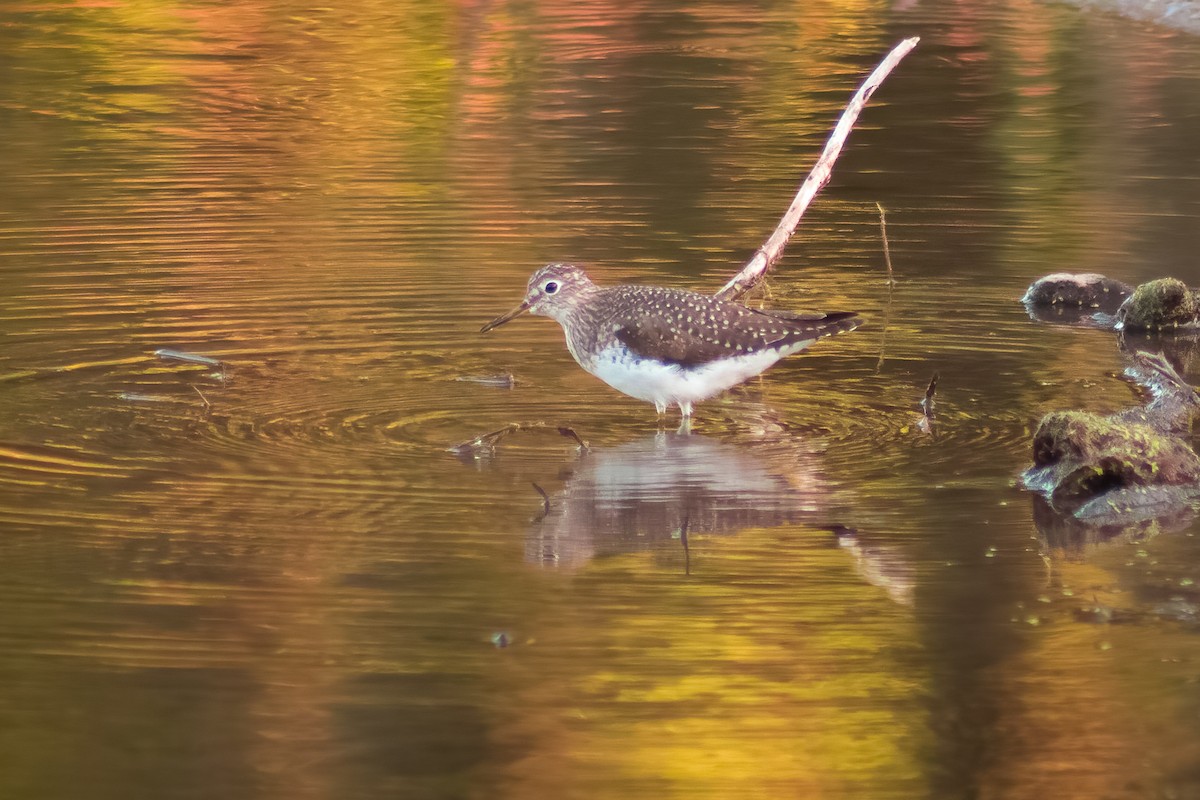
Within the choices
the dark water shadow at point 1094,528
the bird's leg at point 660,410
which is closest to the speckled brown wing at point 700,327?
the bird's leg at point 660,410

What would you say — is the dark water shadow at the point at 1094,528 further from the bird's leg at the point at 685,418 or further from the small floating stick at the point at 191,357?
the small floating stick at the point at 191,357

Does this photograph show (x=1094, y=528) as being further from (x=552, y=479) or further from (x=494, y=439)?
(x=494, y=439)

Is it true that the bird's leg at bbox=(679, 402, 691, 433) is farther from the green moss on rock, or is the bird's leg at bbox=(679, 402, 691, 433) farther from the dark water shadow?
the dark water shadow

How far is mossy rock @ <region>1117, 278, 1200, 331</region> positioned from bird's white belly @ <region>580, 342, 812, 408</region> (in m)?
3.18

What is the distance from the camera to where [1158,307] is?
40.5 ft

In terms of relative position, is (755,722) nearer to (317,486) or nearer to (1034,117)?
(317,486)

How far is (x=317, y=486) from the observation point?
29.6 ft

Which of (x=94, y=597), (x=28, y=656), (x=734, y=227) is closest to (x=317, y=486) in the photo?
(x=94, y=597)

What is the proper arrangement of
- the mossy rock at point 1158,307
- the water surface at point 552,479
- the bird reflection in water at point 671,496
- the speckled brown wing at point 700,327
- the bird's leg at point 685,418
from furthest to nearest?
the mossy rock at point 1158,307
the bird's leg at point 685,418
the speckled brown wing at point 700,327
the bird reflection in water at point 671,496
the water surface at point 552,479

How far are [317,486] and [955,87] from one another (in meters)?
14.1

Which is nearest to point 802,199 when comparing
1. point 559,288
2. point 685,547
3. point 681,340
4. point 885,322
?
point 885,322

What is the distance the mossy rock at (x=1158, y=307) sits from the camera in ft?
40.5

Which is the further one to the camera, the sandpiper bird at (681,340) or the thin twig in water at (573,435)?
the sandpiper bird at (681,340)

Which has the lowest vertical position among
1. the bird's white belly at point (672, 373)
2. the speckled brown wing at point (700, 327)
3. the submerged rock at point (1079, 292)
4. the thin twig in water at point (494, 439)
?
the submerged rock at point (1079, 292)
